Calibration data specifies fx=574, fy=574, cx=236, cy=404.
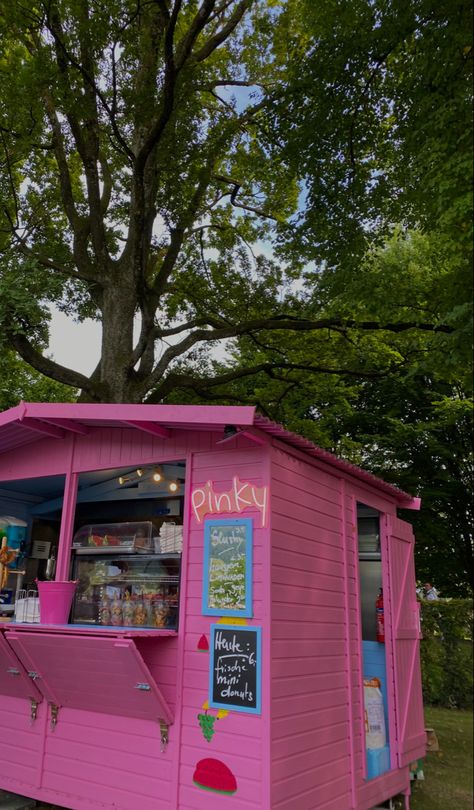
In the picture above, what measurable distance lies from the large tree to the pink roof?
8.49 ft

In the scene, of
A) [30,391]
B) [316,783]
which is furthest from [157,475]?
[30,391]

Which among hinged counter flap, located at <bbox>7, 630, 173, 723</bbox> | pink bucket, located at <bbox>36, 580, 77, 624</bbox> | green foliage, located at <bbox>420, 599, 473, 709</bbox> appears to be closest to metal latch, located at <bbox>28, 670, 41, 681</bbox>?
hinged counter flap, located at <bbox>7, 630, 173, 723</bbox>

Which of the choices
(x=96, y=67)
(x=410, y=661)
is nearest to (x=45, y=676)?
(x=410, y=661)

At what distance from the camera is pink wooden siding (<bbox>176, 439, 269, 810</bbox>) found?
384 centimetres

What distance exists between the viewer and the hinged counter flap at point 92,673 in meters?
4.12

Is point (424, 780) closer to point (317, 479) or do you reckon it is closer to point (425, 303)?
point (317, 479)

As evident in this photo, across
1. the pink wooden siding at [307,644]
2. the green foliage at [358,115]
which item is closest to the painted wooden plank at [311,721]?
the pink wooden siding at [307,644]

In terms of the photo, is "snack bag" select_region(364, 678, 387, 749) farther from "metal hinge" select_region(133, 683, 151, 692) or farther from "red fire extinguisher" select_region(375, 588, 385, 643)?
"metal hinge" select_region(133, 683, 151, 692)

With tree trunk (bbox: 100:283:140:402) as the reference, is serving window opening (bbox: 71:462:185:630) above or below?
below

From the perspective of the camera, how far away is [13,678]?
5.21 m

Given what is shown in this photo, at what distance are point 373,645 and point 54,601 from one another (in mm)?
3611

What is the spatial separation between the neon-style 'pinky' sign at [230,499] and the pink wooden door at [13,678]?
6.73 ft

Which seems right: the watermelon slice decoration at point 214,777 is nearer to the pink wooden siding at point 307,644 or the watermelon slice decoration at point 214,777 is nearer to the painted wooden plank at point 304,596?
the pink wooden siding at point 307,644

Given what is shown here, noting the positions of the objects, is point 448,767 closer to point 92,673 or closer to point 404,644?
point 404,644
